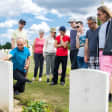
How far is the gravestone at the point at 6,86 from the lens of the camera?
4.01 meters

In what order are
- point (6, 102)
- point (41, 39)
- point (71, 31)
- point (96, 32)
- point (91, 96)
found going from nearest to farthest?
point (91, 96), point (6, 102), point (96, 32), point (71, 31), point (41, 39)

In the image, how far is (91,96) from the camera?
288 cm

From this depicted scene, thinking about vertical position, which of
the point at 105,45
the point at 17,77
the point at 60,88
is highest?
the point at 105,45

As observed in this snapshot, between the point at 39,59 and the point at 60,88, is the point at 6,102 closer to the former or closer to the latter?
the point at 60,88

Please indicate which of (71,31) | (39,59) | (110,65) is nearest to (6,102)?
(110,65)

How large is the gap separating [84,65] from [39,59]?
2.12 meters

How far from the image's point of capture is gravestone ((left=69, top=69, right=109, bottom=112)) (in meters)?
2.74

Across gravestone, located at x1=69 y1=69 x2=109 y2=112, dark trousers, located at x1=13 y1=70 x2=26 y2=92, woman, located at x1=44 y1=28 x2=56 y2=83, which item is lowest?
dark trousers, located at x1=13 y1=70 x2=26 y2=92

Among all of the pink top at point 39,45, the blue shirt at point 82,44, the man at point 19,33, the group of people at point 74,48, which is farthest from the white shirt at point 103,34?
the pink top at point 39,45

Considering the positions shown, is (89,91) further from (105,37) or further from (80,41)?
(80,41)

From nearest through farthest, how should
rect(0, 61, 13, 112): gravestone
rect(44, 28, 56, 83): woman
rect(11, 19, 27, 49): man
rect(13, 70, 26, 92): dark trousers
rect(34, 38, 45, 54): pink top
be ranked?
rect(0, 61, 13, 112): gravestone → rect(13, 70, 26, 92): dark trousers → rect(11, 19, 27, 49): man → rect(44, 28, 56, 83): woman → rect(34, 38, 45, 54): pink top

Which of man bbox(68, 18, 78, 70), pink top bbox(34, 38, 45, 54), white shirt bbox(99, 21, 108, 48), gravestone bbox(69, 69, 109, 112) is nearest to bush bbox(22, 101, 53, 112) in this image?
gravestone bbox(69, 69, 109, 112)

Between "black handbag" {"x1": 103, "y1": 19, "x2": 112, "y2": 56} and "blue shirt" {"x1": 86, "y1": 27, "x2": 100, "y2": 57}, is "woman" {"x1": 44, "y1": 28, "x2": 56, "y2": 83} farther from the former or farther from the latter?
"black handbag" {"x1": 103, "y1": 19, "x2": 112, "y2": 56}

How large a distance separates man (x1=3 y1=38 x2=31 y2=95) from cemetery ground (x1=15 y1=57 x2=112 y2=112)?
0.28 metres
